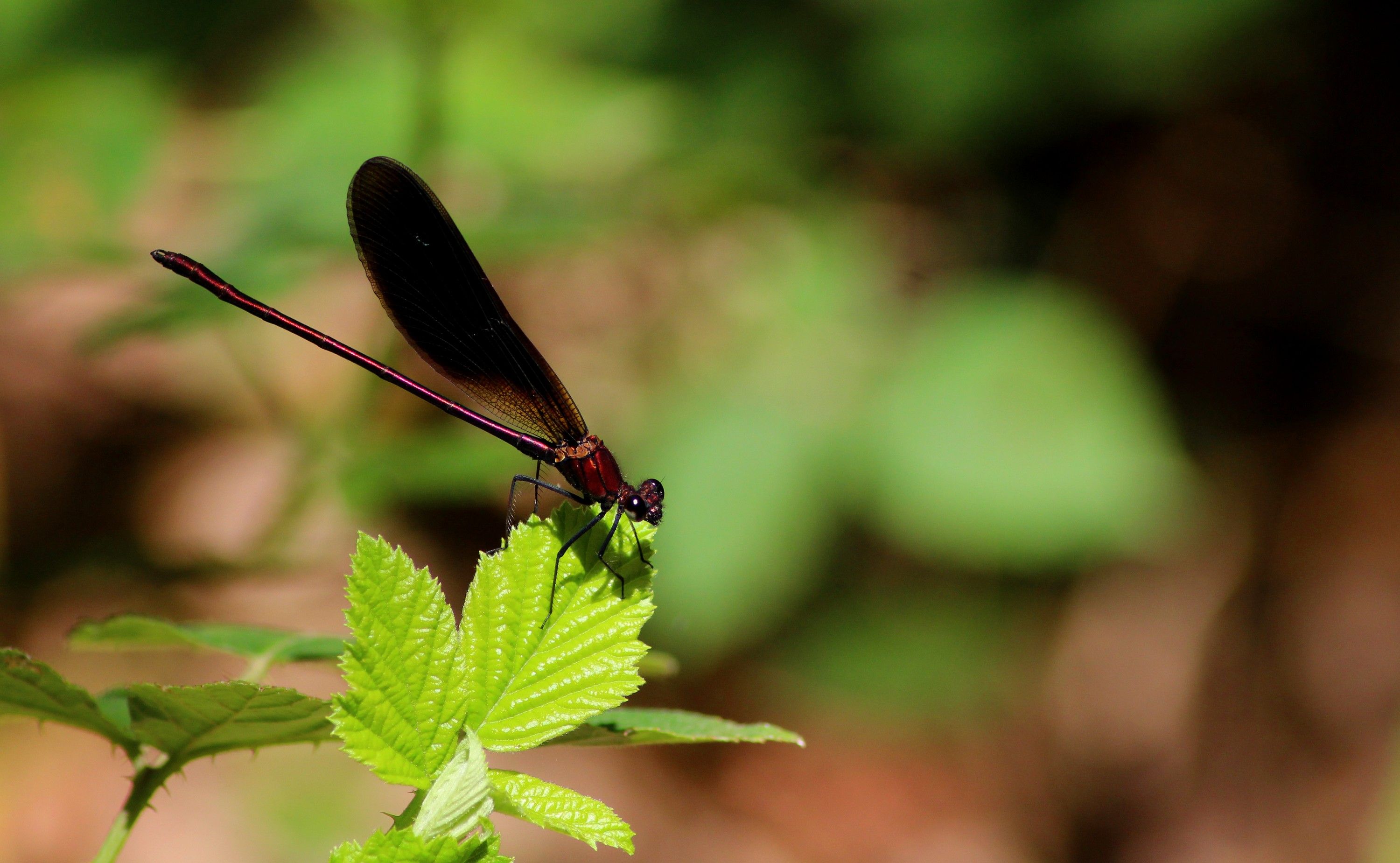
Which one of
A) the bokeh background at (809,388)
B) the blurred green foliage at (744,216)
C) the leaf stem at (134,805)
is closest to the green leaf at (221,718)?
the leaf stem at (134,805)

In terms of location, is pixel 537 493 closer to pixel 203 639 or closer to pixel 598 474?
pixel 598 474

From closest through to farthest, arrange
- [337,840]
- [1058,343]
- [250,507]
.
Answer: [337,840] → [1058,343] → [250,507]

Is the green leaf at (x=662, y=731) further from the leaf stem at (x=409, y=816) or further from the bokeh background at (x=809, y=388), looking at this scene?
the bokeh background at (x=809, y=388)

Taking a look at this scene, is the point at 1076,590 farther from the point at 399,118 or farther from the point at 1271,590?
the point at 399,118

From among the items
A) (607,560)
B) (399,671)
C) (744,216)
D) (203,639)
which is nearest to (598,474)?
(203,639)

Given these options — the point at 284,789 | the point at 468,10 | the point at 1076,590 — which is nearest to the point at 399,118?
the point at 468,10
